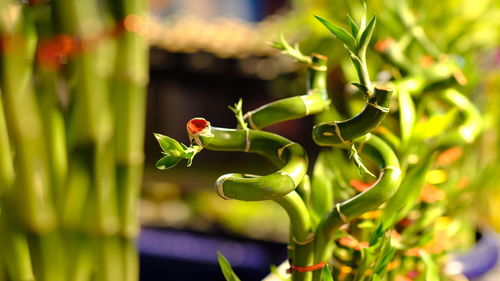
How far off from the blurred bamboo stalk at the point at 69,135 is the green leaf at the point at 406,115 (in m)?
0.22

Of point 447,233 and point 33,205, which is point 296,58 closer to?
point 33,205

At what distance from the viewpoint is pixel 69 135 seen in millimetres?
434

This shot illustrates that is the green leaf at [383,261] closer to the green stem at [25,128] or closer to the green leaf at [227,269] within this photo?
the green leaf at [227,269]

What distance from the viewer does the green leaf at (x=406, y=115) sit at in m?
0.55

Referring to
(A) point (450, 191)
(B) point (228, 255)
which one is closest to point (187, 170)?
(B) point (228, 255)

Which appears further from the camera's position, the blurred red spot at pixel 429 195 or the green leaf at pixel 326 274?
the blurred red spot at pixel 429 195

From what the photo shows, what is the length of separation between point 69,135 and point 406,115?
0.28 meters

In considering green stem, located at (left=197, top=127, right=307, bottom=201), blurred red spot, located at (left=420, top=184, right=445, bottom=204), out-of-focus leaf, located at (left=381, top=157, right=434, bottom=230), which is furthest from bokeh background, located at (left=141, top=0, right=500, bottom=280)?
green stem, located at (left=197, top=127, right=307, bottom=201)

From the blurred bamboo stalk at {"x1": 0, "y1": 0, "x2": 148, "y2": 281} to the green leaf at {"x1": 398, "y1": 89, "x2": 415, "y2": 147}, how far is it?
0.22 m

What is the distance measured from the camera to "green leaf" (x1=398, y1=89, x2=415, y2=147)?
55 centimetres

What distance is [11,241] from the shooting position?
0.43 meters

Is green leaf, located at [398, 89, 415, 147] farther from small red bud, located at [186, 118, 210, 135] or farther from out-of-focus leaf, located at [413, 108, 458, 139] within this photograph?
small red bud, located at [186, 118, 210, 135]

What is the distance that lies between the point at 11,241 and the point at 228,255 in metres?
1.52

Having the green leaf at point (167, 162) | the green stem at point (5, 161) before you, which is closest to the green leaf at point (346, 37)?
the green leaf at point (167, 162)
